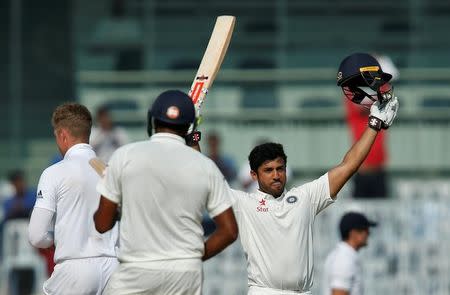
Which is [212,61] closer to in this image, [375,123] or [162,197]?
[375,123]

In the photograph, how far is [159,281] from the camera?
5.79m

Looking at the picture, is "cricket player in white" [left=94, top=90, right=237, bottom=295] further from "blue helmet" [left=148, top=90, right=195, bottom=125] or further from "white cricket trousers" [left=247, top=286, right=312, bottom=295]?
"white cricket trousers" [left=247, top=286, right=312, bottom=295]

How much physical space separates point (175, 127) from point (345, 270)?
3237mm

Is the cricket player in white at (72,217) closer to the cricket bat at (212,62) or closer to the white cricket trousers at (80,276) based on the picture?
the white cricket trousers at (80,276)

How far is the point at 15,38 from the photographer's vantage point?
1580cm

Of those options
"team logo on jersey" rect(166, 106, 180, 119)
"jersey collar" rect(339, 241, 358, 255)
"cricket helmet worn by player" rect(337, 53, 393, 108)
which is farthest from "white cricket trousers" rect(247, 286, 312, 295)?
"jersey collar" rect(339, 241, 358, 255)

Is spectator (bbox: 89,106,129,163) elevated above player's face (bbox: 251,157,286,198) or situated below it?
above

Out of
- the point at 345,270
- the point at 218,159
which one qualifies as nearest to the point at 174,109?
the point at 345,270

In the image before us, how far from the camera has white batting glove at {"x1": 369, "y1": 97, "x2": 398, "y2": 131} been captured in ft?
22.4

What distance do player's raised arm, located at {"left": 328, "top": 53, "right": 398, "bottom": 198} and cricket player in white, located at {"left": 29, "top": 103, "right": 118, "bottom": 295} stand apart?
1287mm

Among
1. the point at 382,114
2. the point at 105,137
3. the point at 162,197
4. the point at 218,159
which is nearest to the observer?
the point at 162,197

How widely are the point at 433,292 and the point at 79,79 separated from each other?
488 centimetres

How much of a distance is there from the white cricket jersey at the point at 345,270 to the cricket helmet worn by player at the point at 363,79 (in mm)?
2059

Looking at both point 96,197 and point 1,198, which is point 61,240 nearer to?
point 96,197
